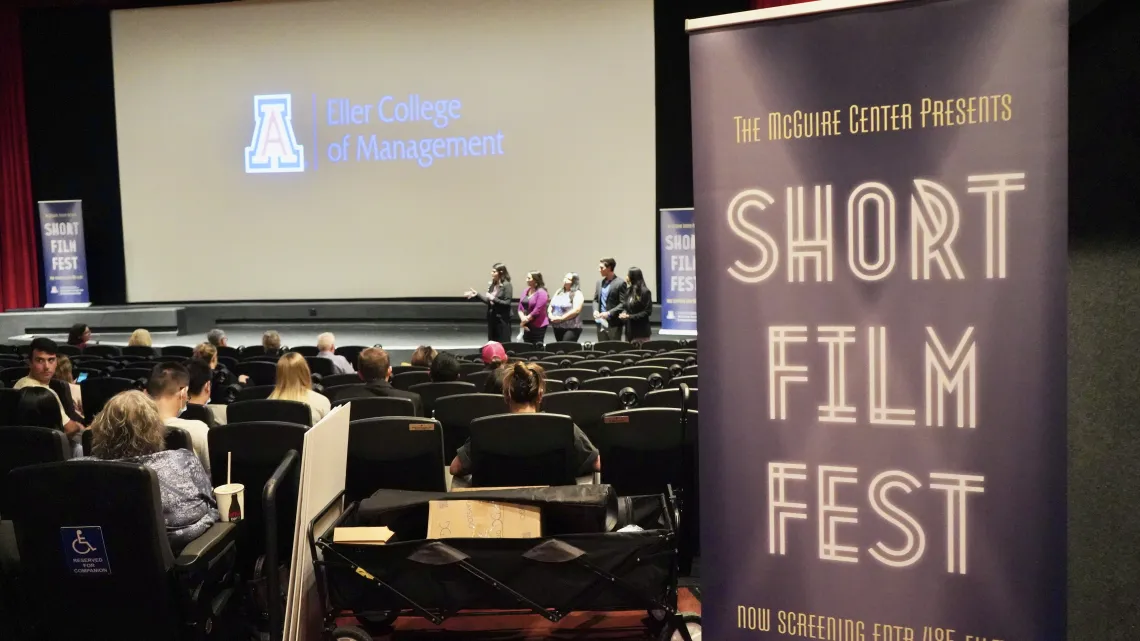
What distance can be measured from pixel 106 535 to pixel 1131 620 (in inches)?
106

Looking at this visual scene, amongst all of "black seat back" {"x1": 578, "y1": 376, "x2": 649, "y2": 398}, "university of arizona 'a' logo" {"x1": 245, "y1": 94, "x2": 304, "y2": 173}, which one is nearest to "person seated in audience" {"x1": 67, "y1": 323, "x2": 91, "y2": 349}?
"university of arizona 'a' logo" {"x1": 245, "y1": 94, "x2": 304, "y2": 173}

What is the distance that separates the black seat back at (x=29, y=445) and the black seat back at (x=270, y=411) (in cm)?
77

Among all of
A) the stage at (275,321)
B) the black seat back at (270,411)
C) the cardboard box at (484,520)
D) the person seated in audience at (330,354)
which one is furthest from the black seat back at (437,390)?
the stage at (275,321)

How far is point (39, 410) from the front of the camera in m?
4.35

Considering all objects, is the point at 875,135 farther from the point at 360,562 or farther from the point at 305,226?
the point at 305,226

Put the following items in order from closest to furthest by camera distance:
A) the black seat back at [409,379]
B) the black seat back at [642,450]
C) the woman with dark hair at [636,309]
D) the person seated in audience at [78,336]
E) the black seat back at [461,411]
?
the black seat back at [642,450]
the black seat back at [461,411]
the black seat back at [409,379]
the person seated in audience at [78,336]
the woman with dark hair at [636,309]

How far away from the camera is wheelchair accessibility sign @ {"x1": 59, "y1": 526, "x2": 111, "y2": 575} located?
2.65 m

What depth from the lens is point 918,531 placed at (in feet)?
4.66

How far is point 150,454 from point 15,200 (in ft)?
46.6

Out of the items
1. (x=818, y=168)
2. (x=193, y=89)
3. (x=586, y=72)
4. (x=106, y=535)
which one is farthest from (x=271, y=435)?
(x=193, y=89)

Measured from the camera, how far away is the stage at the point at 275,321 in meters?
13.3

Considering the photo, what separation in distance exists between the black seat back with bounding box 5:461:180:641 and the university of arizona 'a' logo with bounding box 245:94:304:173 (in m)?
11.6

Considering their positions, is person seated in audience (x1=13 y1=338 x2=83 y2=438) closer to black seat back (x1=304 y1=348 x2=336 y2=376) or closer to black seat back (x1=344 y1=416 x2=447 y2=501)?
black seat back (x1=304 y1=348 x2=336 y2=376)

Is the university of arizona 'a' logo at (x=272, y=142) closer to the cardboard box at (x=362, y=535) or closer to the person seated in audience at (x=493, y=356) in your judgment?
the person seated in audience at (x=493, y=356)
